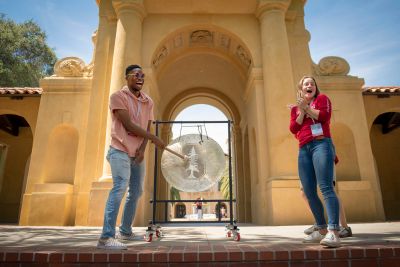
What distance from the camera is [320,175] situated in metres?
3.18

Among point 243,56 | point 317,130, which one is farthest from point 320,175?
point 243,56

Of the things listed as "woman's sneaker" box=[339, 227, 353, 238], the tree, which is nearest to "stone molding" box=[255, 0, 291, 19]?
"woman's sneaker" box=[339, 227, 353, 238]

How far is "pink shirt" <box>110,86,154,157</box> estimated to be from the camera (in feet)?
11.1

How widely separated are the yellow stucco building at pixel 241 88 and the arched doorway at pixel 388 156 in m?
0.94

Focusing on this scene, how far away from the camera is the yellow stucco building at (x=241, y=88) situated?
841cm

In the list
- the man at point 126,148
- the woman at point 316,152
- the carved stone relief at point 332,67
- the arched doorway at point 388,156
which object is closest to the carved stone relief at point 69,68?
the man at point 126,148

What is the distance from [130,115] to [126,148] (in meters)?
0.43

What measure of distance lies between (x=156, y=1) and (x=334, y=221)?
29.1 ft

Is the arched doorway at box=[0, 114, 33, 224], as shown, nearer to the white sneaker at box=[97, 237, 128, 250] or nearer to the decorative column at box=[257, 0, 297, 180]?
the decorative column at box=[257, 0, 297, 180]

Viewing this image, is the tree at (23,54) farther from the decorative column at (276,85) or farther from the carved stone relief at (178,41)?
the decorative column at (276,85)

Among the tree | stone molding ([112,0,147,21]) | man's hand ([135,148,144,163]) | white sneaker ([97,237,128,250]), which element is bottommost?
white sneaker ([97,237,128,250])

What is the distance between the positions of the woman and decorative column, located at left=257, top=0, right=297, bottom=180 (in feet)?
15.0

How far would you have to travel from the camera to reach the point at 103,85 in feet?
31.6

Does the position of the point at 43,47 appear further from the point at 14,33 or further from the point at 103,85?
the point at 103,85
